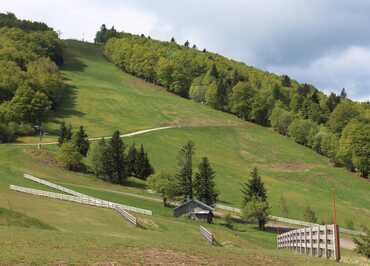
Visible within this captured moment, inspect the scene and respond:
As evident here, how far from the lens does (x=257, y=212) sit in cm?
7650

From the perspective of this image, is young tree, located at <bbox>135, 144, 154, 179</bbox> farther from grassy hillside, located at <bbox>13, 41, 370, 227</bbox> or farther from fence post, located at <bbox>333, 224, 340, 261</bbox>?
fence post, located at <bbox>333, 224, 340, 261</bbox>

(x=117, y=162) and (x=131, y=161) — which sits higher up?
(x=117, y=162)

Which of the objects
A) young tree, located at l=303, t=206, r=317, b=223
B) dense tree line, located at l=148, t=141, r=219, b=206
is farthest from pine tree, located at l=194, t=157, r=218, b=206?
young tree, located at l=303, t=206, r=317, b=223

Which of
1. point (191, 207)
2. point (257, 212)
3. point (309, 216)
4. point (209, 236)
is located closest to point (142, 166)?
point (191, 207)

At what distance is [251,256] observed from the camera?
20.7m

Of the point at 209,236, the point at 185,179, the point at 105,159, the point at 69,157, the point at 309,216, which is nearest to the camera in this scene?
Result: the point at 209,236

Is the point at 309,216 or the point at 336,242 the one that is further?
the point at 309,216

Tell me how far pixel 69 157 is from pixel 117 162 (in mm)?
8659

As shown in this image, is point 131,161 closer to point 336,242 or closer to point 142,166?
point 142,166

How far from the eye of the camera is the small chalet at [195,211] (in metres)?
75.1

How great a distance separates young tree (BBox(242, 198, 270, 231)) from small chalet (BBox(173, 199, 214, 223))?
18.3ft

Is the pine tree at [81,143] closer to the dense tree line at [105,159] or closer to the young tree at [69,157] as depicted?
the dense tree line at [105,159]

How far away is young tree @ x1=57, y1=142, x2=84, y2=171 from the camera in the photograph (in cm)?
9069

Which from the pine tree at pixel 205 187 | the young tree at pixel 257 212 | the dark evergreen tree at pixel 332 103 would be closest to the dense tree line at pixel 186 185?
the pine tree at pixel 205 187
